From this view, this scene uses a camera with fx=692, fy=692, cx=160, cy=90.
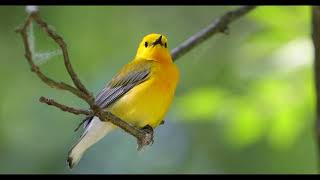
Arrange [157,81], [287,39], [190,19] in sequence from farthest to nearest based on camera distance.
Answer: [190,19] → [287,39] → [157,81]

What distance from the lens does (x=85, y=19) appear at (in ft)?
32.1

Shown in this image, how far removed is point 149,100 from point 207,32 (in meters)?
0.81

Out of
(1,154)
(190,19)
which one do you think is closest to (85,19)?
(190,19)

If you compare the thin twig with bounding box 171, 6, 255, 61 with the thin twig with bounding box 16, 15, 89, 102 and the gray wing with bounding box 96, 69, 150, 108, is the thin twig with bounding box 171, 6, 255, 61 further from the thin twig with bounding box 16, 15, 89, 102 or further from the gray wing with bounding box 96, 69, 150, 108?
the thin twig with bounding box 16, 15, 89, 102

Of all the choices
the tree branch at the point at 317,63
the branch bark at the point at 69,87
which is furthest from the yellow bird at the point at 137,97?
the tree branch at the point at 317,63

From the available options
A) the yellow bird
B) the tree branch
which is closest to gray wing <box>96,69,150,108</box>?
the yellow bird

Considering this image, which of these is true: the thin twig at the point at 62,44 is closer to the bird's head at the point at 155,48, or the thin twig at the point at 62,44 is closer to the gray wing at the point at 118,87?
the gray wing at the point at 118,87

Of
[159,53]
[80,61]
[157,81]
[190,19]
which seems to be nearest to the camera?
[157,81]

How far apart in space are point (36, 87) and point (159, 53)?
4.82 m

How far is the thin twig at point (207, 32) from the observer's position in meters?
4.99

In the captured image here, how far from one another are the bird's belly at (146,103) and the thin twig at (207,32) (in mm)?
313

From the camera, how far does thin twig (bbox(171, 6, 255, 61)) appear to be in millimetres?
4992

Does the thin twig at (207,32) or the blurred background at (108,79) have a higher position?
the thin twig at (207,32)

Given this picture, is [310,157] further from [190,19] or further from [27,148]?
[27,148]
